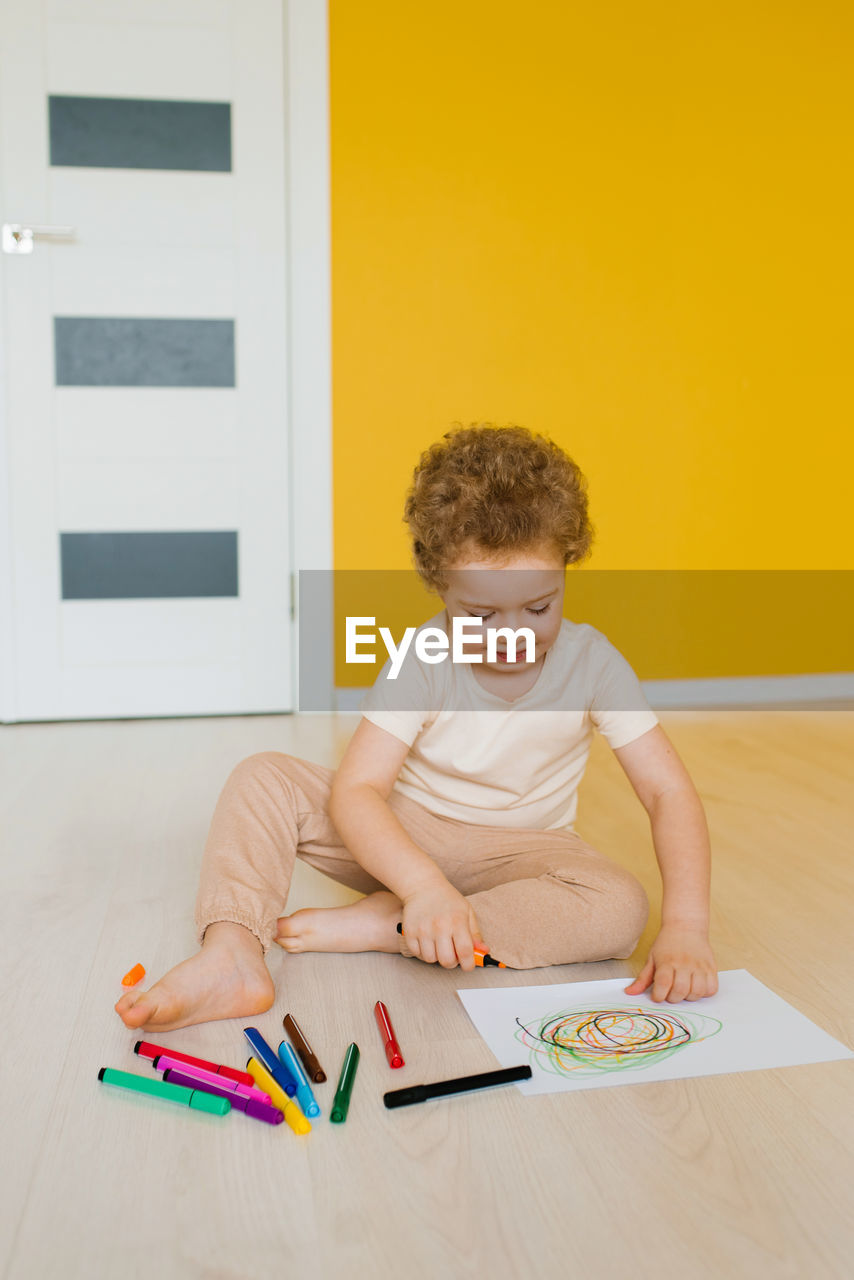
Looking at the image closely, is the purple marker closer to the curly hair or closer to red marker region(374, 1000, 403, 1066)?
red marker region(374, 1000, 403, 1066)

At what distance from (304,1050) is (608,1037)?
0.23 m

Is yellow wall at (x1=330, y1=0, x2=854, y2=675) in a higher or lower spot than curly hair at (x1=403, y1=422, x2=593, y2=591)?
higher

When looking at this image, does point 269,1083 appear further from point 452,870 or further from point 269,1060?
point 452,870

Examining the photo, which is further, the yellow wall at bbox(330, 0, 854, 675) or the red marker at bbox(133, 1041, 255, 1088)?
the yellow wall at bbox(330, 0, 854, 675)

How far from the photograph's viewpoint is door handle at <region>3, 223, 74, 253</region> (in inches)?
81.6

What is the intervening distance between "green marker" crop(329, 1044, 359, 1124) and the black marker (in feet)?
0.09

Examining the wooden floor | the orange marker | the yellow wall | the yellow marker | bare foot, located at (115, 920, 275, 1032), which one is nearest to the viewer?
the wooden floor

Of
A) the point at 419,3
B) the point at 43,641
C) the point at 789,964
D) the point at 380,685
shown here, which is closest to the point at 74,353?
the point at 43,641

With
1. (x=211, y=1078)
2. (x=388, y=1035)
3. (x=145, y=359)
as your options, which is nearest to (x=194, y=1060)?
(x=211, y=1078)

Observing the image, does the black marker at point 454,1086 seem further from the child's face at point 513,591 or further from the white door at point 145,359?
the white door at point 145,359

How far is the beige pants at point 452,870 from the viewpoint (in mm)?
957

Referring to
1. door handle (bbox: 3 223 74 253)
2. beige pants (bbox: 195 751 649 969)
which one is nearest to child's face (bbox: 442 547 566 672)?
beige pants (bbox: 195 751 649 969)

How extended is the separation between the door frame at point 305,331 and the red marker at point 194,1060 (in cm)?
150

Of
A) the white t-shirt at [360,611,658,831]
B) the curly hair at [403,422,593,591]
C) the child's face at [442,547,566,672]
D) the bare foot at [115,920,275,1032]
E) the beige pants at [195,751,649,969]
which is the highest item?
the curly hair at [403,422,593,591]
